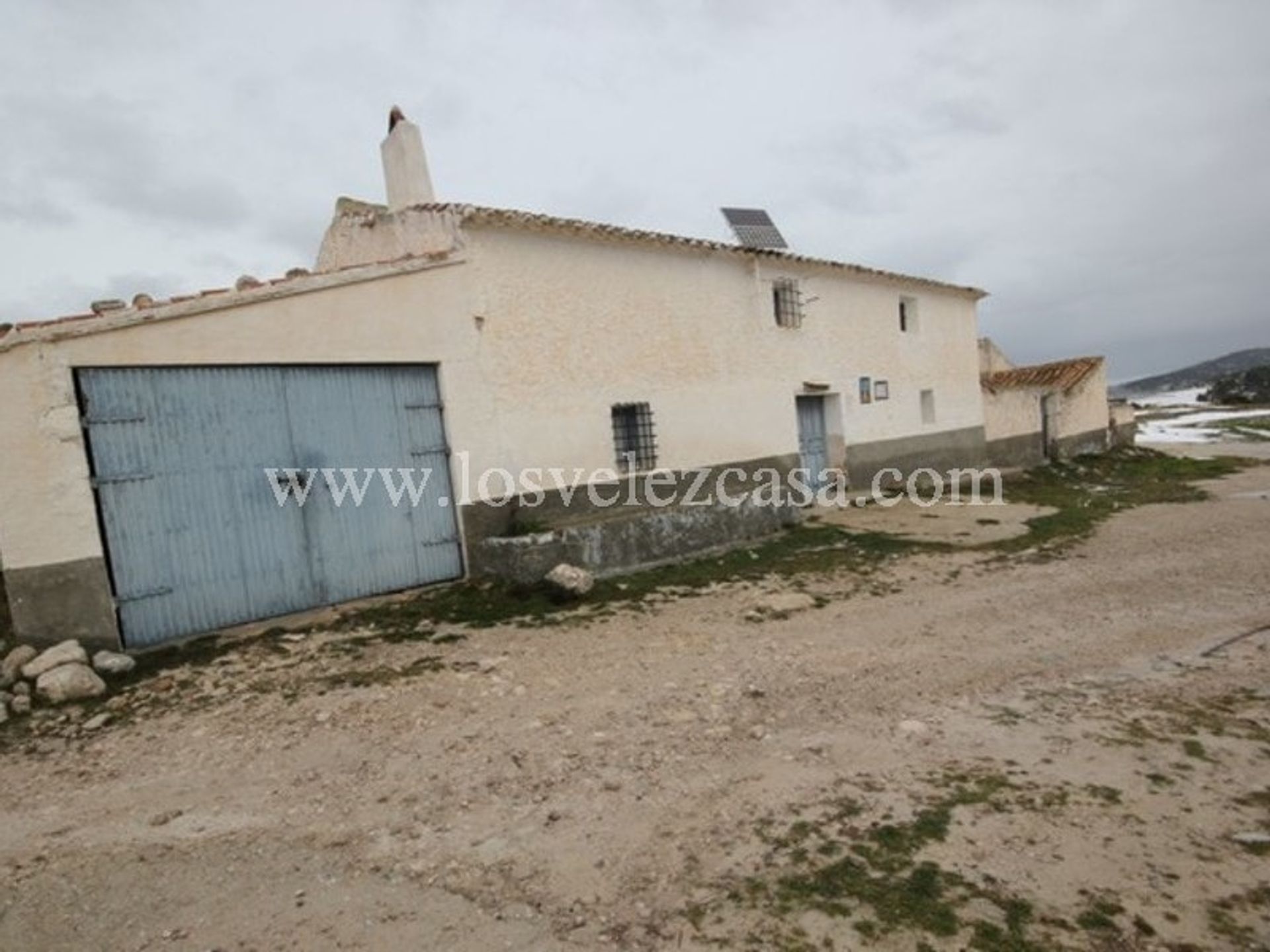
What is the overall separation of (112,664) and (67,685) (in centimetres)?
46

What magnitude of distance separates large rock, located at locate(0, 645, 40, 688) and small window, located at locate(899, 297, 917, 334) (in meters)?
16.0

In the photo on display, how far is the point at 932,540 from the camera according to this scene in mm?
9820

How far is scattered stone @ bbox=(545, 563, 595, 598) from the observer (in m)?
7.31

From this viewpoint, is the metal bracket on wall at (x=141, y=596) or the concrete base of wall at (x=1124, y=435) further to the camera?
the concrete base of wall at (x=1124, y=435)

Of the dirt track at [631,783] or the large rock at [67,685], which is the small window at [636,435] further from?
the large rock at [67,685]

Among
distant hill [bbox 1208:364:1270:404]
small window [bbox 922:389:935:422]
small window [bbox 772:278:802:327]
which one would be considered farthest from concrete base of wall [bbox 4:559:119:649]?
distant hill [bbox 1208:364:1270:404]

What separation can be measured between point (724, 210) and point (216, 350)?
999 cm

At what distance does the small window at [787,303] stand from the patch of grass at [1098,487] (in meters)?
5.35

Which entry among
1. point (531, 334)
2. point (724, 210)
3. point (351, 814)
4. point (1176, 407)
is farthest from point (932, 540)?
point (1176, 407)

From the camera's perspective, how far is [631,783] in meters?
3.58

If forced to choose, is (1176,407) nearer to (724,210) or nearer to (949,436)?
(949,436)

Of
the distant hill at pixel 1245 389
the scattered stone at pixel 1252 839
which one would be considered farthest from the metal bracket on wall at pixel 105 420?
the distant hill at pixel 1245 389

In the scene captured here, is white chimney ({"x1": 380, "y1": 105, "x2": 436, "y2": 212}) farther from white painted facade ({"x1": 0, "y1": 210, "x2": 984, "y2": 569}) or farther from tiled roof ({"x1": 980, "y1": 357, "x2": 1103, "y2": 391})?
tiled roof ({"x1": 980, "y1": 357, "x2": 1103, "y2": 391})

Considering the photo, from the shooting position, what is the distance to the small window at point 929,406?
16.4 metres
